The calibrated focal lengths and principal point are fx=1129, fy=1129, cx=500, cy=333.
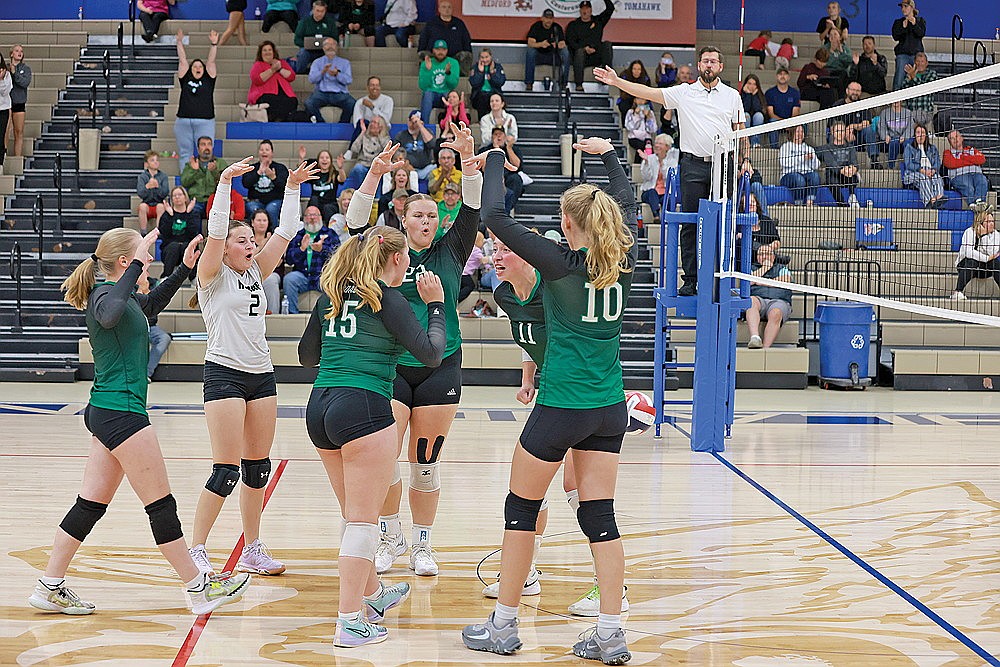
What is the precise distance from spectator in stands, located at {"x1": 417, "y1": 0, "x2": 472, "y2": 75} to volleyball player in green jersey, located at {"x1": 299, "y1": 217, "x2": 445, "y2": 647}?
11442 mm

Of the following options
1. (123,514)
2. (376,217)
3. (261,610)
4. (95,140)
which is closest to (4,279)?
(95,140)

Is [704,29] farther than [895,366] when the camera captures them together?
Yes

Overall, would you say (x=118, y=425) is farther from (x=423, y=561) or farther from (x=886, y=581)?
(x=886, y=581)

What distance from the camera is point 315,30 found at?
16141 millimetres

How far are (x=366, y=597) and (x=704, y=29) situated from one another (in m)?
15.3

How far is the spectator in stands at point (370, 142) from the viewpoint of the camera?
529 inches

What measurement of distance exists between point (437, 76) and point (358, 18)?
2567mm

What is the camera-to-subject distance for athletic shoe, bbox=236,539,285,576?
17.0ft

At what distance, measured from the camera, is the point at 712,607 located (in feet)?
15.9

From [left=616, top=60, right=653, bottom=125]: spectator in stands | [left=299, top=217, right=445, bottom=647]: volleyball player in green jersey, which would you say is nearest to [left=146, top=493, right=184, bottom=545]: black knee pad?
[left=299, top=217, right=445, bottom=647]: volleyball player in green jersey

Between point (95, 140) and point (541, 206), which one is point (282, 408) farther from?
point (95, 140)

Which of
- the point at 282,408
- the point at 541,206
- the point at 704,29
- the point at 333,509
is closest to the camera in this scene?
the point at 333,509

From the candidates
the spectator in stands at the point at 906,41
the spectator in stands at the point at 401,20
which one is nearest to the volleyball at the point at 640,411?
the spectator in stands at the point at 401,20

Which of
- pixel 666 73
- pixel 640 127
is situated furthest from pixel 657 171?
pixel 666 73
